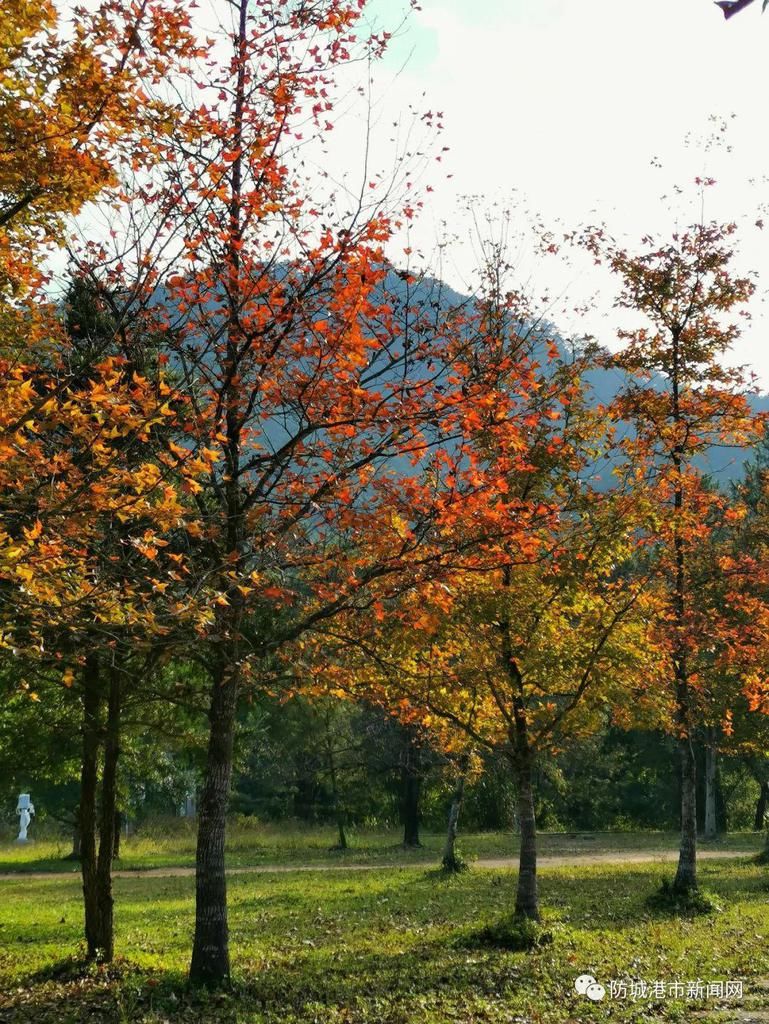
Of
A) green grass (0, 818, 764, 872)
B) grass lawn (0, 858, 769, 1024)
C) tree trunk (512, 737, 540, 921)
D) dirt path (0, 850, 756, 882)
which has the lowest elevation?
green grass (0, 818, 764, 872)

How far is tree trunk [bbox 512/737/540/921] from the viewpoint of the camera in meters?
13.4

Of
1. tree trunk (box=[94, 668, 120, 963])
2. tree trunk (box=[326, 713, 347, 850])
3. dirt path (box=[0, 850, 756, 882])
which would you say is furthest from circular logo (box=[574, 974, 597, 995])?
tree trunk (box=[326, 713, 347, 850])

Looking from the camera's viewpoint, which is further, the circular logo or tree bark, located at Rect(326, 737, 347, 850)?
tree bark, located at Rect(326, 737, 347, 850)

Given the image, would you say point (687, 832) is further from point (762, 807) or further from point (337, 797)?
point (762, 807)

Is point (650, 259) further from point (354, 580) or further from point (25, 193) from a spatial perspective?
point (25, 193)

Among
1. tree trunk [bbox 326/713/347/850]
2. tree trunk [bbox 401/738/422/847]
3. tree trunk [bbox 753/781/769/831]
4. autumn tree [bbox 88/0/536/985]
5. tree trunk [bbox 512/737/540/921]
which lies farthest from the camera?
tree trunk [bbox 753/781/769/831]

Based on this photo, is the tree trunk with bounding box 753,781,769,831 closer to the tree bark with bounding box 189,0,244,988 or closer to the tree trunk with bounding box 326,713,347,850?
the tree trunk with bounding box 326,713,347,850

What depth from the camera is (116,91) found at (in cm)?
636

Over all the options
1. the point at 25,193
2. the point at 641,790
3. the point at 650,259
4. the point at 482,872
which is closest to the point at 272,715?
the point at 482,872

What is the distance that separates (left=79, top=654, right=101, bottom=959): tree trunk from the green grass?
52.6ft

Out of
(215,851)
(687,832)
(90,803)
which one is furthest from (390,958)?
(687,832)

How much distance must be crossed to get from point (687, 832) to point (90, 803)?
34.8 ft

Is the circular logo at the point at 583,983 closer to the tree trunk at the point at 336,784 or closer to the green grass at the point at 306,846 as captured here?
the green grass at the point at 306,846

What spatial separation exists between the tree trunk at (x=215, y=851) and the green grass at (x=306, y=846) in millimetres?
17742
